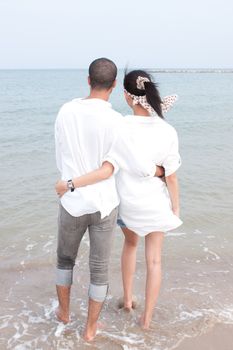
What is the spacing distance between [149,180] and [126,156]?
0.34 meters

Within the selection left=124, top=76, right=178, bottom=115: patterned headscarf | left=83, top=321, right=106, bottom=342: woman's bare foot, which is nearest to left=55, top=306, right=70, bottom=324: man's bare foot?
left=83, top=321, right=106, bottom=342: woman's bare foot

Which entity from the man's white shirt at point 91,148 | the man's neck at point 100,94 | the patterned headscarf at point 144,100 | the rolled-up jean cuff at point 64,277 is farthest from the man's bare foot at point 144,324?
the man's neck at point 100,94

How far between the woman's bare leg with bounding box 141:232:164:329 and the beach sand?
350 millimetres

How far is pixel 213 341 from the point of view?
10.7ft

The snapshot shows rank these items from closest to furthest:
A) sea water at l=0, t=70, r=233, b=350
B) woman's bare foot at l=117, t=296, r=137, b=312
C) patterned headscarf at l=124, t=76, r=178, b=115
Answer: patterned headscarf at l=124, t=76, r=178, b=115 < sea water at l=0, t=70, r=233, b=350 < woman's bare foot at l=117, t=296, r=137, b=312

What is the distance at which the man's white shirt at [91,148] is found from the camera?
2.81 metres

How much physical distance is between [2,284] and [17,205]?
8.07 feet

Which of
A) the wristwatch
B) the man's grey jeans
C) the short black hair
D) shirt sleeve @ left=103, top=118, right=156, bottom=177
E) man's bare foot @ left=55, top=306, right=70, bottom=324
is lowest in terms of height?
man's bare foot @ left=55, top=306, right=70, bottom=324

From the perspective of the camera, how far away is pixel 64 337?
332 centimetres

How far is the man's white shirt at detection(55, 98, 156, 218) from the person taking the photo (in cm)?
281

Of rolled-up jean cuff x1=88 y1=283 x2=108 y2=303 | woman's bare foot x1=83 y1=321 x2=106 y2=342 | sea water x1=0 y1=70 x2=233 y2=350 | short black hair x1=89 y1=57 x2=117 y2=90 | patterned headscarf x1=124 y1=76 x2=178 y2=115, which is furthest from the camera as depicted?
sea water x1=0 y1=70 x2=233 y2=350

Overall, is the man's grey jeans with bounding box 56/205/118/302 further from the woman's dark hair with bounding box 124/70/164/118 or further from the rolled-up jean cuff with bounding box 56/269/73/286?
the woman's dark hair with bounding box 124/70/164/118

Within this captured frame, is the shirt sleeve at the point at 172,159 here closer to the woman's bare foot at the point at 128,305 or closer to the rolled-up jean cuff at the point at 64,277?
the rolled-up jean cuff at the point at 64,277

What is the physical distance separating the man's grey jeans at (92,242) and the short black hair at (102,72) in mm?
849
